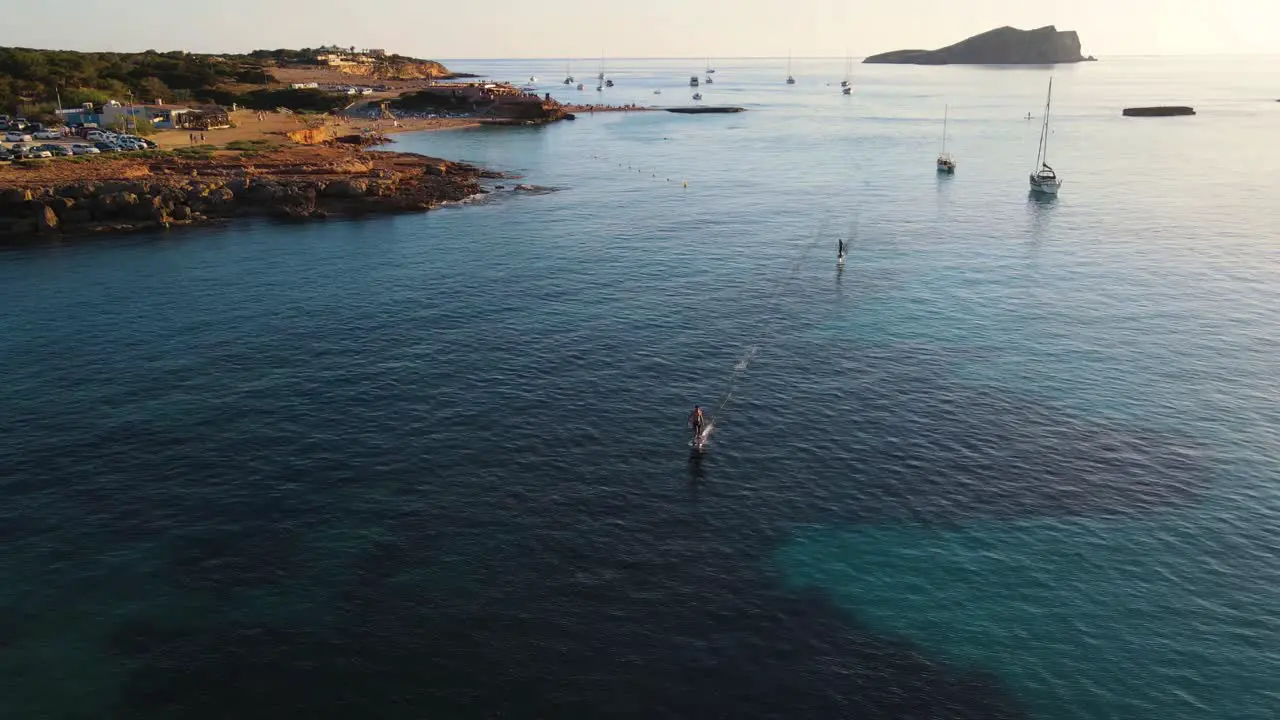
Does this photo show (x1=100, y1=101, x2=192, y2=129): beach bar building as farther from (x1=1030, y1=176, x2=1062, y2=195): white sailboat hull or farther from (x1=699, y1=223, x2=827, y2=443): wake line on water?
(x1=1030, y1=176, x2=1062, y2=195): white sailboat hull

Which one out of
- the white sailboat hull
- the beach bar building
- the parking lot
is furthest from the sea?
the beach bar building

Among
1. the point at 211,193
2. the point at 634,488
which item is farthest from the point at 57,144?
the point at 634,488

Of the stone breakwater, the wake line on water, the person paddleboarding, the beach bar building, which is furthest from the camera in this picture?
the beach bar building

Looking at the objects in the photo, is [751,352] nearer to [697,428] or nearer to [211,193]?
[697,428]

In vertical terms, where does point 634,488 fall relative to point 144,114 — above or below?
below

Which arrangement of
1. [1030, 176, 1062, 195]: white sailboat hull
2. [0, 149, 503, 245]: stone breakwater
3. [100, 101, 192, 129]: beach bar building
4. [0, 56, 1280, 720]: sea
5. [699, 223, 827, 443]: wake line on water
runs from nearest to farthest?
[0, 56, 1280, 720]: sea, [699, 223, 827, 443]: wake line on water, [0, 149, 503, 245]: stone breakwater, [1030, 176, 1062, 195]: white sailboat hull, [100, 101, 192, 129]: beach bar building

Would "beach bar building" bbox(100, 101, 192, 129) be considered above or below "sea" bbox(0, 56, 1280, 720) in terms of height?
above

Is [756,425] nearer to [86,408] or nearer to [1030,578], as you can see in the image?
[1030,578]
